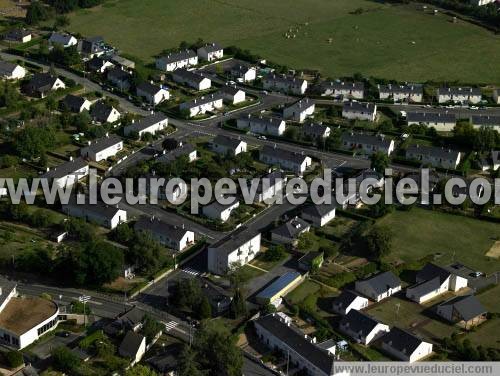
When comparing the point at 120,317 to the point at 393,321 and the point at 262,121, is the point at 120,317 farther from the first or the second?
the point at 262,121

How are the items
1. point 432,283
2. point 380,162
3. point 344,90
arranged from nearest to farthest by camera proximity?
point 432,283 → point 380,162 → point 344,90

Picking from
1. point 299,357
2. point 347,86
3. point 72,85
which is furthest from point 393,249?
point 72,85

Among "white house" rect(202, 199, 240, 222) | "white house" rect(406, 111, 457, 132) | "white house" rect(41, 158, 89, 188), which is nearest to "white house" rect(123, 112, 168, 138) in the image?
"white house" rect(41, 158, 89, 188)

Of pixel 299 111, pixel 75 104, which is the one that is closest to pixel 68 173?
pixel 75 104

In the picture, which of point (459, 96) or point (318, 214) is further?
point (459, 96)

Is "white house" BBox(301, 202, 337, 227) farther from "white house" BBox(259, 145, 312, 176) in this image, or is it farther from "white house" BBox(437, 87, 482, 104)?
"white house" BBox(437, 87, 482, 104)

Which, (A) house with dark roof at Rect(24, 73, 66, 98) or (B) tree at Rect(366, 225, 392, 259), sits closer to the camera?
(B) tree at Rect(366, 225, 392, 259)

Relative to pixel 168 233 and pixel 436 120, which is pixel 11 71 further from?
pixel 436 120
